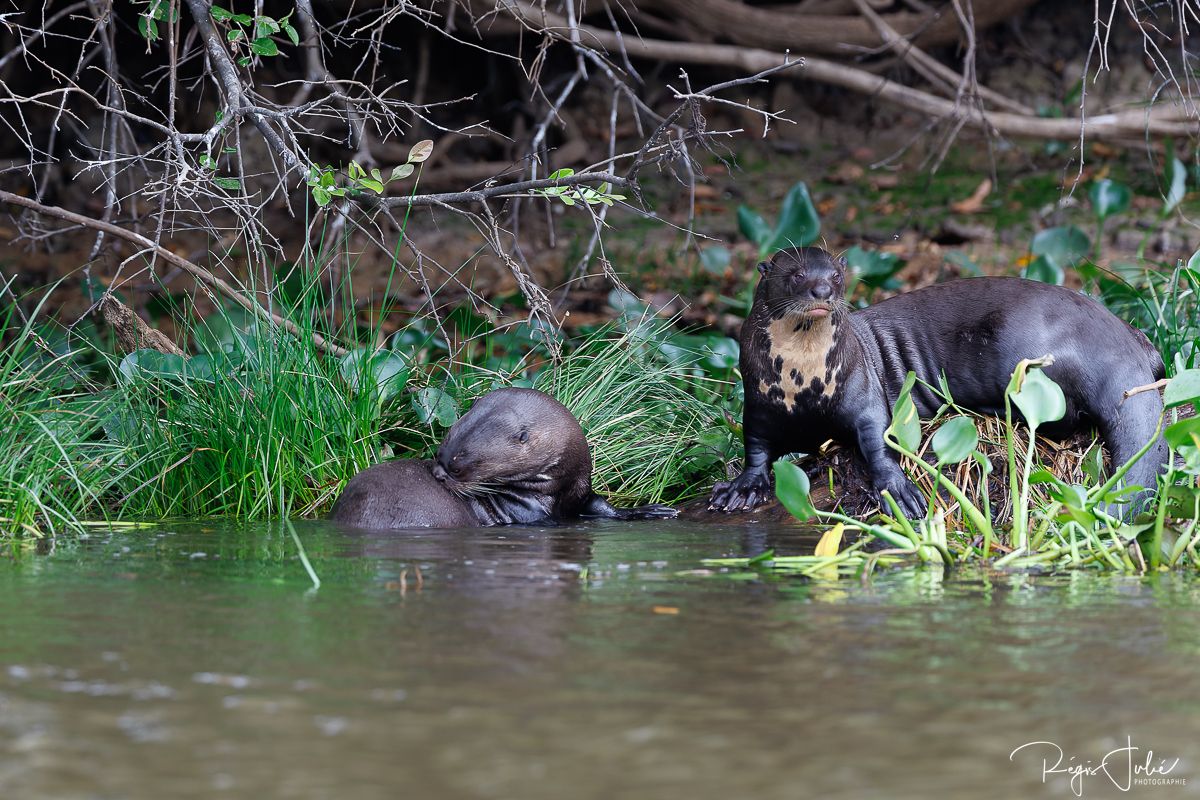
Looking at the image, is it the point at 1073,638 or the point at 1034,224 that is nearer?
the point at 1073,638

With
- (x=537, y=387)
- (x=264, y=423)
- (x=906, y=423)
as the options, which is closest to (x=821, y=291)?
(x=906, y=423)

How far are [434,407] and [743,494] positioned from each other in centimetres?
108

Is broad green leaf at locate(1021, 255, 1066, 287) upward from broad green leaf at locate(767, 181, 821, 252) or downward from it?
downward

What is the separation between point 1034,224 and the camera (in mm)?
7777

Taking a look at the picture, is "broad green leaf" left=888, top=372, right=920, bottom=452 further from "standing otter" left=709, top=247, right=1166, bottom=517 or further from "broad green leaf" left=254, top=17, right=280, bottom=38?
"broad green leaf" left=254, top=17, right=280, bottom=38

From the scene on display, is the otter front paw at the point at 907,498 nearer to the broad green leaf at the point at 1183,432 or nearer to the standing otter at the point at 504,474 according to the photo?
the standing otter at the point at 504,474

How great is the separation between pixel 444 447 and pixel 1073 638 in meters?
2.52

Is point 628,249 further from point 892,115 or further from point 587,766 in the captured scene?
point 587,766

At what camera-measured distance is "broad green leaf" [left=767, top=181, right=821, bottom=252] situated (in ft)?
20.2

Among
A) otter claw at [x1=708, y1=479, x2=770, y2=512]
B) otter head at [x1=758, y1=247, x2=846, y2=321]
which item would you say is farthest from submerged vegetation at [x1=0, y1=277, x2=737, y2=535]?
otter head at [x1=758, y1=247, x2=846, y2=321]

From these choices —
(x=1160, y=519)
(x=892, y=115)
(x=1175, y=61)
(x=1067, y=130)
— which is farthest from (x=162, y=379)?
(x=1175, y=61)

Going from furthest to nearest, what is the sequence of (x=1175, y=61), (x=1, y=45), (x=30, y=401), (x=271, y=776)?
1. (x=1175, y=61)
2. (x=1, y=45)
3. (x=30, y=401)
4. (x=271, y=776)

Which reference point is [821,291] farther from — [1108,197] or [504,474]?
[1108,197]
